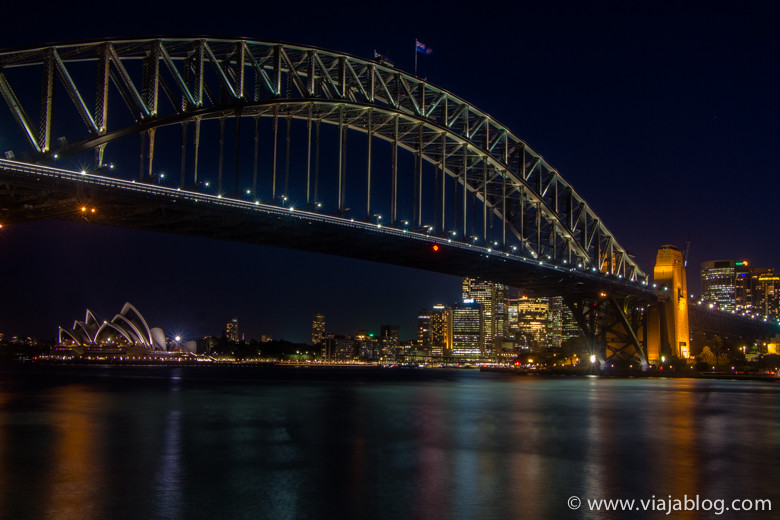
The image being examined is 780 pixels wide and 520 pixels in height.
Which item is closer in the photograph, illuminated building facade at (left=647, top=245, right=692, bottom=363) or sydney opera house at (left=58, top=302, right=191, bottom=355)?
illuminated building facade at (left=647, top=245, right=692, bottom=363)

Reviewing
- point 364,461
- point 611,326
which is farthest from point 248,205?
point 611,326

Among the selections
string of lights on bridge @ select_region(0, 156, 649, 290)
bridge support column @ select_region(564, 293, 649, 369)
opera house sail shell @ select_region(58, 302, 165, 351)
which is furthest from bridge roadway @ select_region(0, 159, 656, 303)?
opera house sail shell @ select_region(58, 302, 165, 351)

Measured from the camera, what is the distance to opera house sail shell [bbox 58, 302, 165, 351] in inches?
5079

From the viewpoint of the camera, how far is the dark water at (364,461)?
10531mm

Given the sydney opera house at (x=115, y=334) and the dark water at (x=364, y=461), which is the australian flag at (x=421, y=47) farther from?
the sydney opera house at (x=115, y=334)

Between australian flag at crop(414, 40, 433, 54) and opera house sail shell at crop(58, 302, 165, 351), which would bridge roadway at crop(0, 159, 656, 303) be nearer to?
australian flag at crop(414, 40, 433, 54)

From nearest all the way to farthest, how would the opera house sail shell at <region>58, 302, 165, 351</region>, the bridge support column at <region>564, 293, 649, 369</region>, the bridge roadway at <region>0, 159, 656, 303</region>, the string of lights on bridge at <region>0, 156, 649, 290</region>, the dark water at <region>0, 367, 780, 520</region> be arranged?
1. the dark water at <region>0, 367, 780, 520</region>
2. the string of lights on bridge at <region>0, 156, 649, 290</region>
3. the bridge roadway at <region>0, 159, 656, 303</region>
4. the bridge support column at <region>564, 293, 649, 369</region>
5. the opera house sail shell at <region>58, 302, 165, 351</region>

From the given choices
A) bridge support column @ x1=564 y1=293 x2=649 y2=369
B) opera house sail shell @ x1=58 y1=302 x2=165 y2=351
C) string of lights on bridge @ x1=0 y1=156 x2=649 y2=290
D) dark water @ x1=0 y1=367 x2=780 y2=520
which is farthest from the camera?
opera house sail shell @ x1=58 y1=302 x2=165 y2=351

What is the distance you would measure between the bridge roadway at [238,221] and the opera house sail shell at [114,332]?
277ft

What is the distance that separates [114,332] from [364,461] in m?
130

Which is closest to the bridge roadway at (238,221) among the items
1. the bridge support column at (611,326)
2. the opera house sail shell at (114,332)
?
the bridge support column at (611,326)

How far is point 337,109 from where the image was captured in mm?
47125

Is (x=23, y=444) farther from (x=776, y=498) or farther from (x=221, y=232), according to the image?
(x=221, y=232)

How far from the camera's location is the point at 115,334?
136375 mm
